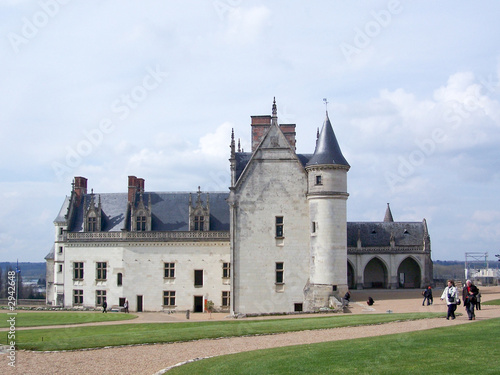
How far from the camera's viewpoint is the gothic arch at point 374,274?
5594cm

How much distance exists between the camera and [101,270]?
45188mm

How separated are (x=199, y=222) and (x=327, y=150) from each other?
12732 mm

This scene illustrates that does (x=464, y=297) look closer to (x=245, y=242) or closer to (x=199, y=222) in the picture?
(x=245, y=242)

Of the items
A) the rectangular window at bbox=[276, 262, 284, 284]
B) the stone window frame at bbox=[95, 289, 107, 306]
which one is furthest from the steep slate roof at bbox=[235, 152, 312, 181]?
the stone window frame at bbox=[95, 289, 107, 306]

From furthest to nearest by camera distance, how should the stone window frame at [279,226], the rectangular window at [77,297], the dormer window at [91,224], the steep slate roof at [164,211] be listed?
1. the dormer window at [91,224]
2. the steep slate roof at [164,211]
3. the rectangular window at [77,297]
4. the stone window frame at [279,226]

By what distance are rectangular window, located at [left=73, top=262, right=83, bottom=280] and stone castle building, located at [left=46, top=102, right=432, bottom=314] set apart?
0.27ft

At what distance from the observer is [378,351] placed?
15.1 m

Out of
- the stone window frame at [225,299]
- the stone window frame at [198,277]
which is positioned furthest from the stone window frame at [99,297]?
the stone window frame at [225,299]

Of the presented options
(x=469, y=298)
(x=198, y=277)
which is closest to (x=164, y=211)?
(x=198, y=277)

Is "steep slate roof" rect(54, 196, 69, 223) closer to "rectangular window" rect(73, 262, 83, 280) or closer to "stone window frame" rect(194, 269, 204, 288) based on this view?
"rectangular window" rect(73, 262, 83, 280)

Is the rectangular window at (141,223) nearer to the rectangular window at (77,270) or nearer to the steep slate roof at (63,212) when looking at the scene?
the rectangular window at (77,270)

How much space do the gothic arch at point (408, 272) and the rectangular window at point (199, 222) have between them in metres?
22.1

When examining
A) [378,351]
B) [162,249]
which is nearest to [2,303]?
[162,249]

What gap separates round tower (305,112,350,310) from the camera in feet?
119
